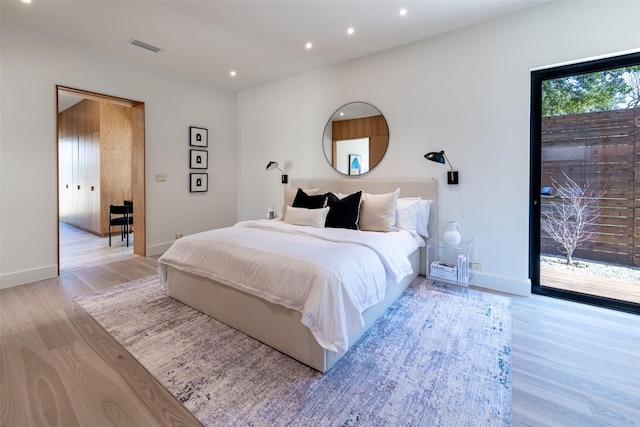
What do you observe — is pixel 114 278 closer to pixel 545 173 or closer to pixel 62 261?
pixel 62 261

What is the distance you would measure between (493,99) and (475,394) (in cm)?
286

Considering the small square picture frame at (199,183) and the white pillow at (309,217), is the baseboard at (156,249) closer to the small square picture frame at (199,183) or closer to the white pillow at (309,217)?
the small square picture frame at (199,183)

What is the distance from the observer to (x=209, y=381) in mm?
1762

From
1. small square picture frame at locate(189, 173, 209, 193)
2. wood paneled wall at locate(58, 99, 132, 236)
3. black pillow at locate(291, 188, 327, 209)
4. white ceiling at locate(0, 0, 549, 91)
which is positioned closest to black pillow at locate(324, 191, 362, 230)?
black pillow at locate(291, 188, 327, 209)

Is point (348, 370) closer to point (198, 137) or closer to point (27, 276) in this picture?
point (27, 276)

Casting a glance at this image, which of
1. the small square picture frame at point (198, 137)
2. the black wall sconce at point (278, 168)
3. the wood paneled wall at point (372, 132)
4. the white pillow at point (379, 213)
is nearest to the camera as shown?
the white pillow at point (379, 213)

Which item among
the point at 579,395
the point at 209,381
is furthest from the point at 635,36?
the point at 209,381

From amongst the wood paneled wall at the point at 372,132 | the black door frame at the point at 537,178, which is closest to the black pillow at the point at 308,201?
the wood paneled wall at the point at 372,132

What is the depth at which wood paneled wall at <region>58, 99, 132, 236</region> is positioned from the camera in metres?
6.11

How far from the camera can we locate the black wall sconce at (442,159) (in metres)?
3.22

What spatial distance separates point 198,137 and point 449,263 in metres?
4.47

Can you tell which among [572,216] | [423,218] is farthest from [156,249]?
[572,216]

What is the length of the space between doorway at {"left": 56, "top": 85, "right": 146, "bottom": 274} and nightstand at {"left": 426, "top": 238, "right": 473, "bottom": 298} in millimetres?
4208

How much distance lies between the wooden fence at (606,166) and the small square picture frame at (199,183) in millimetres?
4956
